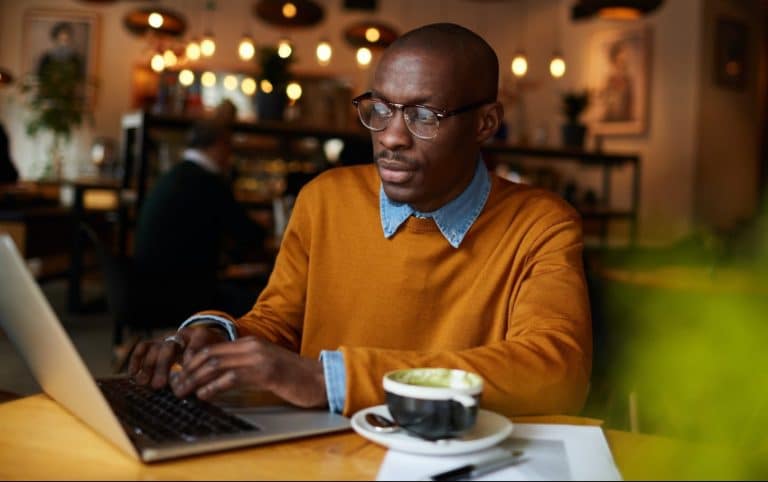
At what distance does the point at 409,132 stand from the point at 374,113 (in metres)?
0.08

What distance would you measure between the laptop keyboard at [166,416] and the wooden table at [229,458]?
0.04m

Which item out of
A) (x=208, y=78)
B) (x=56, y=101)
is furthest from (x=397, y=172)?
(x=208, y=78)

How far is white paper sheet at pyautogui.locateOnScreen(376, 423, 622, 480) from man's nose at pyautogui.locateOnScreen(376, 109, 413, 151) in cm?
55

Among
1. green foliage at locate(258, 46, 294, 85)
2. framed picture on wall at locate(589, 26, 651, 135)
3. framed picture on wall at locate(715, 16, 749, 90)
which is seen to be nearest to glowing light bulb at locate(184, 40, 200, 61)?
green foliage at locate(258, 46, 294, 85)

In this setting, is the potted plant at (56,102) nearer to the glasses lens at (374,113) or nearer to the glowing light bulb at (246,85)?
the glowing light bulb at (246,85)

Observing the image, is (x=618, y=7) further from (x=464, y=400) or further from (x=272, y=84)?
(x=464, y=400)

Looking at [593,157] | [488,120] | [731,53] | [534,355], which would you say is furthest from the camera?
[731,53]

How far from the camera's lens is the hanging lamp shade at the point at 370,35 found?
660 cm

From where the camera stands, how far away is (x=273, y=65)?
5074mm

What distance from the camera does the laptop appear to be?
87 cm

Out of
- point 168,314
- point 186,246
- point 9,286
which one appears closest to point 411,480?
point 9,286

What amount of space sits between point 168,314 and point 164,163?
5.47ft

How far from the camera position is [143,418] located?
3.25 feet

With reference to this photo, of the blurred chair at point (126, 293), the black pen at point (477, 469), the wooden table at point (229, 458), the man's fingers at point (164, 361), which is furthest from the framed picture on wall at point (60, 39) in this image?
the black pen at point (477, 469)
